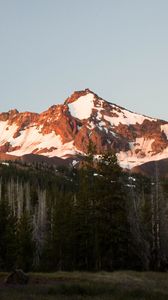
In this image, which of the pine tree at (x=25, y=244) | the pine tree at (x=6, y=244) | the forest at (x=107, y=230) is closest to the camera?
the forest at (x=107, y=230)

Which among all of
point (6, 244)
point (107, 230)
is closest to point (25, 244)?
point (6, 244)

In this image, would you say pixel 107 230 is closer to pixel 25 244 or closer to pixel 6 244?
pixel 6 244

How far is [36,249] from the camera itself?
251 feet

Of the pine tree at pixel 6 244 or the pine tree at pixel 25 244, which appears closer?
the pine tree at pixel 6 244

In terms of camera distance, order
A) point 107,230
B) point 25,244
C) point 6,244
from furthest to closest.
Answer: point 25,244, point 6,244, point 107,230

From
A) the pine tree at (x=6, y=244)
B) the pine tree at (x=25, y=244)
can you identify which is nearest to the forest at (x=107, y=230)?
the pine tree at (x=6, y=244)

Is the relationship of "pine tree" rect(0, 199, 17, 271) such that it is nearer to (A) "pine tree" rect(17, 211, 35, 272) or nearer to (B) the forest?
(B) the forest

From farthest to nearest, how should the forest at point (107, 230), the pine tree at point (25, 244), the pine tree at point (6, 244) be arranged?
1. the pine tree at point (25, 244)
2. the pine tree at point (6, 244)
3. the forest at point (107, 230)

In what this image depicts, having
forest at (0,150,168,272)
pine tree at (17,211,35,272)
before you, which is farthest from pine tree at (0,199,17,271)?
pine tree at (17,211,35,272)

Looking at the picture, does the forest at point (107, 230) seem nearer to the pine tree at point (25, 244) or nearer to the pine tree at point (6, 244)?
the pine tree at point (6, 244)

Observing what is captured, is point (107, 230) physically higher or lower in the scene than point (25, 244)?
higher

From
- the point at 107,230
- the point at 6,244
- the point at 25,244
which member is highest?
the point at 107,230

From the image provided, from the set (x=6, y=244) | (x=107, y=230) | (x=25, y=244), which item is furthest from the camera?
(x=25, y=244)

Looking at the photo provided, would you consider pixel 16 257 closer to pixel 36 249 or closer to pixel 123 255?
pixel 36 249
